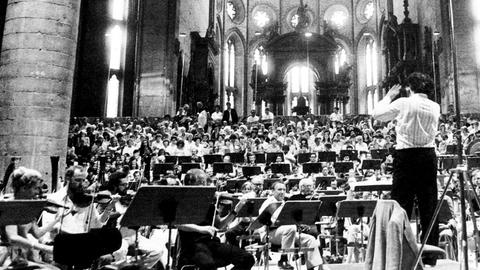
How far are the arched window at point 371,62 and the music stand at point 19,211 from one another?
3557 cm

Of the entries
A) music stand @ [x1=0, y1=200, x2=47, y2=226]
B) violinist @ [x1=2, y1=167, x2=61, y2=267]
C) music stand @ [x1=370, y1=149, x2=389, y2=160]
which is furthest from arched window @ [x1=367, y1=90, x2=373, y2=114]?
music stand @ [x1=0, y1=200, x2=47, y2=226]

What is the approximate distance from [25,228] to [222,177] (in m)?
8.03

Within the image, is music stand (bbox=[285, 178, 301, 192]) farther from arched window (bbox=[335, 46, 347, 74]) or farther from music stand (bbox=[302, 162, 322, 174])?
arched window (bbox=[335, 46, 347, 74])

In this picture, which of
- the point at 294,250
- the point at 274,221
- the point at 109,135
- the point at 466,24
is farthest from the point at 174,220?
the point at 466,24

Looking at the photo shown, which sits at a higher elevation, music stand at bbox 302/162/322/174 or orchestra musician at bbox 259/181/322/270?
music stand at bbox 302/162/322/174

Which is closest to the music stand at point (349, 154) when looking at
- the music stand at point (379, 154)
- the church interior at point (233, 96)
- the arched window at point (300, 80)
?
the church interior at point (233, 96)

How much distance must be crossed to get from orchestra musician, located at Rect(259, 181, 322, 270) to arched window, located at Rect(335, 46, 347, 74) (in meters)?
29.3

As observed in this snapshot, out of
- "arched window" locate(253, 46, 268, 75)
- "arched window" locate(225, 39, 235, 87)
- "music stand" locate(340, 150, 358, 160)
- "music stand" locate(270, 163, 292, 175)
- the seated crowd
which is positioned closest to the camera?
the seated crowd

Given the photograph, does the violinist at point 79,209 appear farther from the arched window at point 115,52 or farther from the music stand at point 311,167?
the arched window at point 115,52

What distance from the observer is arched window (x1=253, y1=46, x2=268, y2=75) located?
1476 inches

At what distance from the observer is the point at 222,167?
12.4 m

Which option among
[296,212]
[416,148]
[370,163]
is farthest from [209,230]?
[370,163]

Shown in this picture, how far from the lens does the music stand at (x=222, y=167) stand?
12336 millimetres

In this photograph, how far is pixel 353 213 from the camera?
689cm
